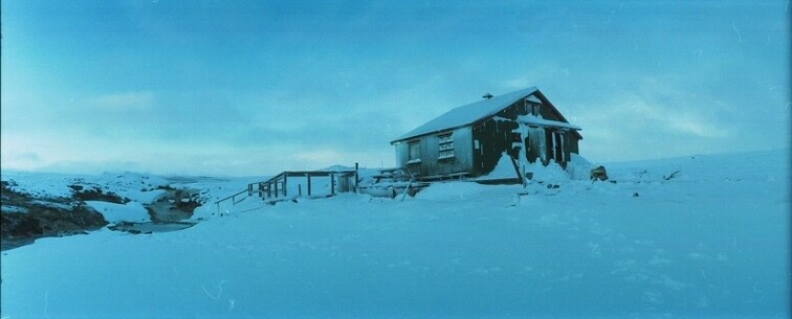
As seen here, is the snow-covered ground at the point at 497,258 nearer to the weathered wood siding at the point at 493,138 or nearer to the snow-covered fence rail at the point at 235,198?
the snow-covered fence rail at the point at 235,198

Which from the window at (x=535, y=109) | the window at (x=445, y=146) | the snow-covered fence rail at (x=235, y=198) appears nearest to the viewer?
the snow-covered fence rail at (x=235, y=198)

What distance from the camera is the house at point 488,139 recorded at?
21.1 meters

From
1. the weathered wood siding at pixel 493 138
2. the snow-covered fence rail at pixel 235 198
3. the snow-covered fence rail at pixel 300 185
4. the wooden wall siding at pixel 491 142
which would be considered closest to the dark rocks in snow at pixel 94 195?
the snow-covered fence rail at pixel 235 198

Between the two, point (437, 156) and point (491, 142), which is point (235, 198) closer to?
point (437, 156)

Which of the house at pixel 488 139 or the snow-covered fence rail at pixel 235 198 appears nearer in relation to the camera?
the snow-covered fence rail at pixel 235 198

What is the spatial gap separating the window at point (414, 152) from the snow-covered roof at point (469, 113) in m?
0.47

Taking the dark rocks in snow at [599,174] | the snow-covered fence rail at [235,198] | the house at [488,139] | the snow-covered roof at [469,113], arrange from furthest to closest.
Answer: the snow-covered roof at [469,113] < the house at [488,139] < the dark rocks in snow at [599,174] < the snow-covered fence rail at [235,198]

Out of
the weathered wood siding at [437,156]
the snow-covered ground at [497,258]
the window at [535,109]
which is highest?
the window at [535,109]

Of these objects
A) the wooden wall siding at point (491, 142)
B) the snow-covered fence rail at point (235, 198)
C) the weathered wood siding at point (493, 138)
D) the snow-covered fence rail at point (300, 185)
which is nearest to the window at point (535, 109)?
the weathered wood siding at point (493, 138)

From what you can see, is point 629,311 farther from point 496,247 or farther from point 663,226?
point 663,226

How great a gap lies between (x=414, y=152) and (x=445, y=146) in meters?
2.17

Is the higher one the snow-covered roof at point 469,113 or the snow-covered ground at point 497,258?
the snow-covered roof at point 469,113

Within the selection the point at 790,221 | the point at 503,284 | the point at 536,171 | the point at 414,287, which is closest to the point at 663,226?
the point at 790,221

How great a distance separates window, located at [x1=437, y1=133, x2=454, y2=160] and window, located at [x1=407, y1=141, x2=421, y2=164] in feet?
4.46
